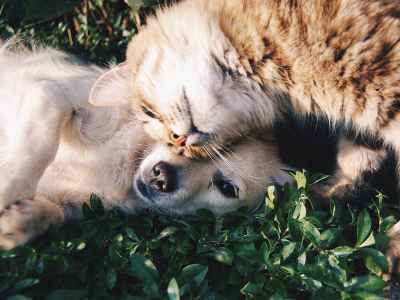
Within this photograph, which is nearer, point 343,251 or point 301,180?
point 343,251

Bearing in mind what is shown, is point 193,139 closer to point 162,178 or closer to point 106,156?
point 162,178

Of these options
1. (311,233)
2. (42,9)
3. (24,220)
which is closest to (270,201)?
(311,233)

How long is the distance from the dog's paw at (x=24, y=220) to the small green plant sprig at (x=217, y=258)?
0.18 feet

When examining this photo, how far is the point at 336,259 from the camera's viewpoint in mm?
1913

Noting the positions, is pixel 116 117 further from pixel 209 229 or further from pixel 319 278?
pixel 319 278

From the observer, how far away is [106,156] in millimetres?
2600

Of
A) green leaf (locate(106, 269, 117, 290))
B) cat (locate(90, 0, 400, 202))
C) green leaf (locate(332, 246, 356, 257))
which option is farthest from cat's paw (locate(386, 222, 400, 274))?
green leaf (locate(106, 269, 117, 290))

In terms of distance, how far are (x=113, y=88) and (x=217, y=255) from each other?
974mm

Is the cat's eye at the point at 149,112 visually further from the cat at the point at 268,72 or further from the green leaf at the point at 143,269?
the green leaf at the point at 143,269

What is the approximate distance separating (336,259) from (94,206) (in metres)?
0.99

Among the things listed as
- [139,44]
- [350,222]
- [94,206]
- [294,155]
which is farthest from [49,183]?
[350,222]

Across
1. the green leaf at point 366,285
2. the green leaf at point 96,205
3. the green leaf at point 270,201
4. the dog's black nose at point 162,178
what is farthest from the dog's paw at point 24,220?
the green leaf at point 366,285

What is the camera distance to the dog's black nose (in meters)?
2.45

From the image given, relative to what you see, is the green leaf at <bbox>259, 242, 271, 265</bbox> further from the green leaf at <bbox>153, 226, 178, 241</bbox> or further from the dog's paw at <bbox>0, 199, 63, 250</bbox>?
the dog's paw at <bbox>0, 199, 63, 250</bbox>
